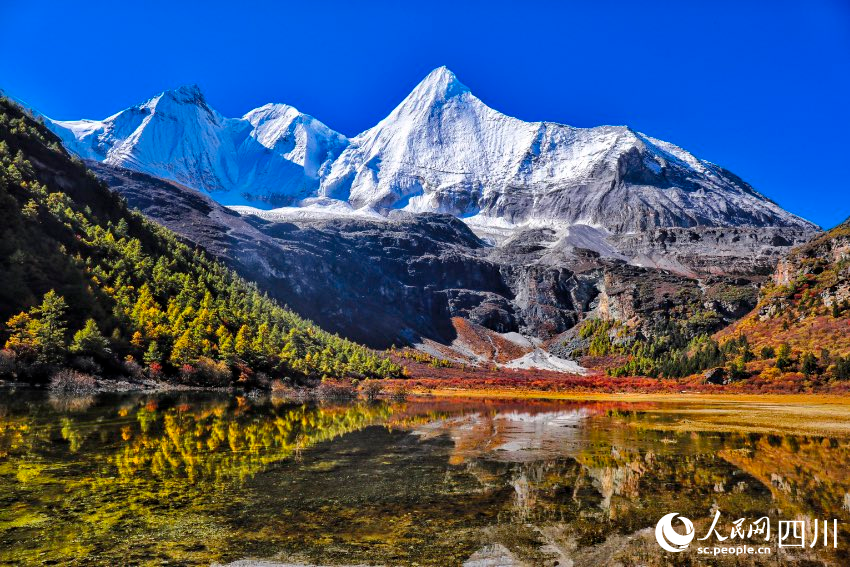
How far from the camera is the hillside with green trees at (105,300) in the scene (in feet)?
176

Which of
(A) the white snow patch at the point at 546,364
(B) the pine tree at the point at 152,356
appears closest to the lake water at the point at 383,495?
(B) the pine tree at the point at 152,356

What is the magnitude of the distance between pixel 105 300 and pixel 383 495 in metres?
65.9

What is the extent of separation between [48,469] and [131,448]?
4566 mm

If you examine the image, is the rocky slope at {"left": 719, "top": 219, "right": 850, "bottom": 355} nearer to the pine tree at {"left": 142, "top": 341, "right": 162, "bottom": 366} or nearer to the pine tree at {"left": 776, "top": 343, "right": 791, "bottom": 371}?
the pine tree at {"left": 776, "top": 343, "right": 791, "bottom": 371}

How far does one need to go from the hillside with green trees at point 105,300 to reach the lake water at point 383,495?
29.4 m

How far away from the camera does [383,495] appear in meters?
15.3

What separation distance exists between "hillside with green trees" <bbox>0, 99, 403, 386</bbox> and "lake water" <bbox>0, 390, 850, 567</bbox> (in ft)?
96.6

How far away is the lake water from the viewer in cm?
1046

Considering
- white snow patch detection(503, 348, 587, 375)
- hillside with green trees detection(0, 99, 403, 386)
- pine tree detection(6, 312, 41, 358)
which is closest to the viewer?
pine tree detection(6, 312, 41, 358)

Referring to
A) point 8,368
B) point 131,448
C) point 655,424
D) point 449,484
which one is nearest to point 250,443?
point 131,448

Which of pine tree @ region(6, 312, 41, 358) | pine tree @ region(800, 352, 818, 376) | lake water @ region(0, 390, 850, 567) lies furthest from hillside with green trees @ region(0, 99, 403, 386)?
pine tree @ region(800, 352, 818, 376)

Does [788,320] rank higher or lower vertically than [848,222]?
lower

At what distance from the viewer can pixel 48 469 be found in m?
15.9

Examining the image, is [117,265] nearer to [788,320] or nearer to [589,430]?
[589,430]
